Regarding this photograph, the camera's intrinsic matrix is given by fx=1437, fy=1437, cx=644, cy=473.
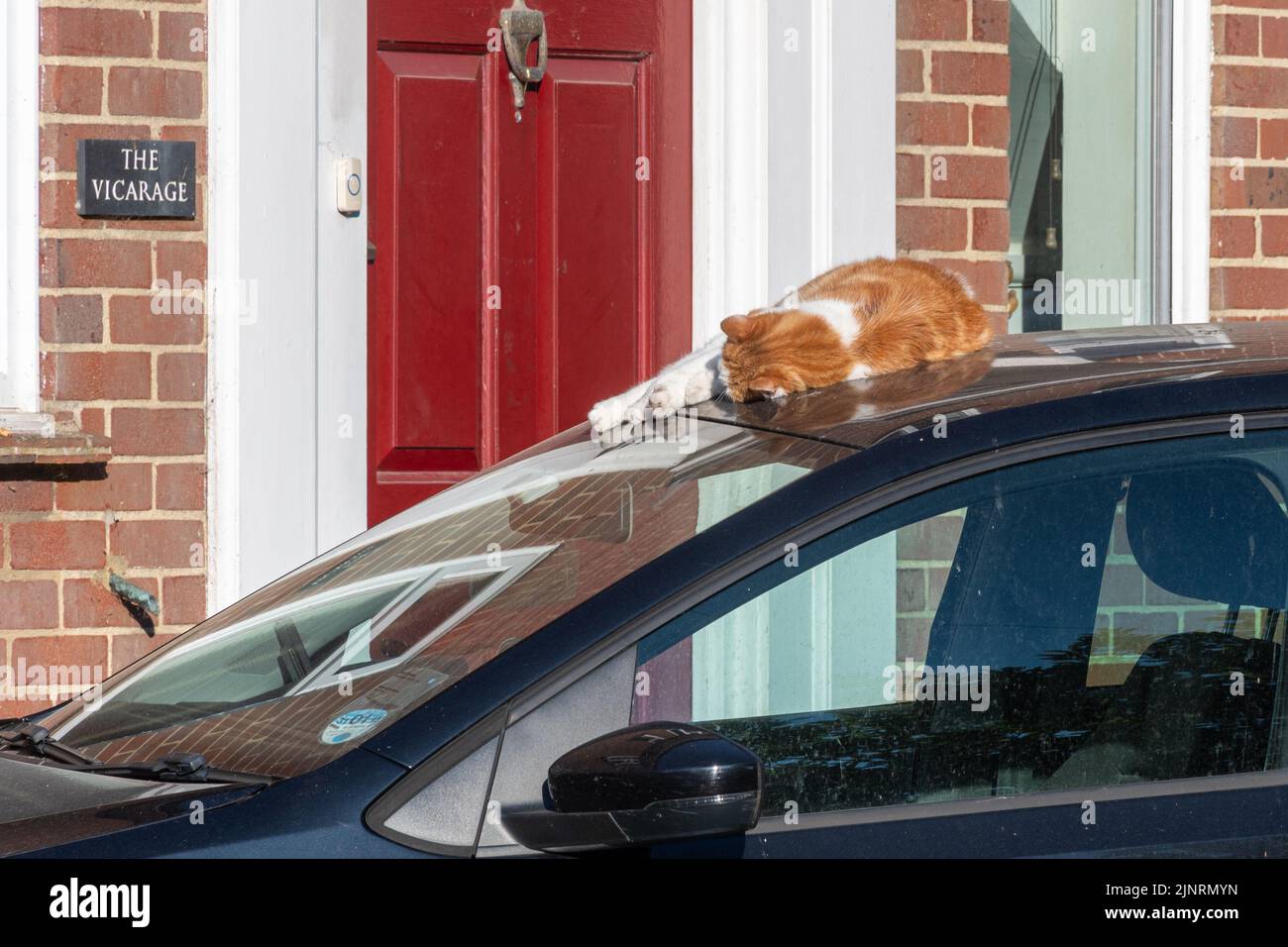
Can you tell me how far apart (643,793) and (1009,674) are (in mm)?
522

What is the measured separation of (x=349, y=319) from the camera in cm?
419

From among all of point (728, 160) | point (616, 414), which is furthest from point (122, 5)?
point (616, 414)

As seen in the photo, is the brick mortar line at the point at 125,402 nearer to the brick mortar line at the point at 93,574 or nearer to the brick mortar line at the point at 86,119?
the brick mortar line at the point at 93,574

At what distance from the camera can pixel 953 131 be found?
4.43m

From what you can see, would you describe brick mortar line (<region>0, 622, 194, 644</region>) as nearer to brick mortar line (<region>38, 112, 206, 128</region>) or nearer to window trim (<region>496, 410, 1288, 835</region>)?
brick mortar line (<region>38, 112, 206, 128</region>)

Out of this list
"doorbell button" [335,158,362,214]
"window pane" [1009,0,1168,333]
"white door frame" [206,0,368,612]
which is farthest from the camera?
"window pane" [1009,0,1168,333]

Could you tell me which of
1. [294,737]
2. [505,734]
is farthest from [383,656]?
[505,734]

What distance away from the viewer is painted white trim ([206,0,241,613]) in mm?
3916

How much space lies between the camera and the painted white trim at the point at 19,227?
12.6 feet

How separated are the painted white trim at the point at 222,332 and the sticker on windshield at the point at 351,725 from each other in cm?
236

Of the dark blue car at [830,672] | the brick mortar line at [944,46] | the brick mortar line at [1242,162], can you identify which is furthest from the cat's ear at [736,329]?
Result: the brick mortar line at [1242,162]

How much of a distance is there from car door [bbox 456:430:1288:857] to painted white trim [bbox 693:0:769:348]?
2722 mm

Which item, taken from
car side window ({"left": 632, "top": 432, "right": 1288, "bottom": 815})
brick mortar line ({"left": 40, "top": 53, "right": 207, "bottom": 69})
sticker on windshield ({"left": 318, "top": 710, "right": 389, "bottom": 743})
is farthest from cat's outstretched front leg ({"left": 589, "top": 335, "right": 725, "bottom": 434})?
brick mortar line ({"left": 40, "top": 53, "right": 207, "bottom": 69})

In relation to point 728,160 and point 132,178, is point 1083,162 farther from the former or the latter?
point 132,178
